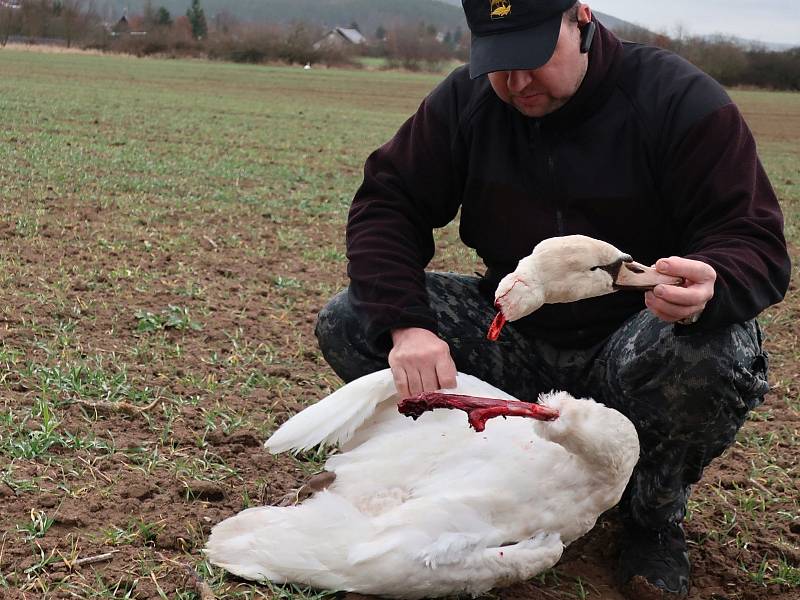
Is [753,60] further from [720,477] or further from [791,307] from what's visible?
[720,477]

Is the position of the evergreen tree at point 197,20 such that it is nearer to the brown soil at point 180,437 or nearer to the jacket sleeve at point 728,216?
the brown soil at point 180,437

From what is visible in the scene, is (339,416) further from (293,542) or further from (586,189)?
(586,189)

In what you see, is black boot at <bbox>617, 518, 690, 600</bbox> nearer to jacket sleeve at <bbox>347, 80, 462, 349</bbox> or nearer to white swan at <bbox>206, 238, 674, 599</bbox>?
white swan at <bbox>206, 238, 674, 599</bbox>

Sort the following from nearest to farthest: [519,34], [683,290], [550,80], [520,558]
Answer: [683,290]
[520,558]
[519,34]
[550,80]

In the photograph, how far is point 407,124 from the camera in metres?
3.73

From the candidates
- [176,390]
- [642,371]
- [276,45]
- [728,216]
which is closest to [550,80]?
[728,216]

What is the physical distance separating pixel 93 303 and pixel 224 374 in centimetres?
135

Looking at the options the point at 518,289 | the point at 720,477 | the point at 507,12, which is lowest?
the point at 720,477

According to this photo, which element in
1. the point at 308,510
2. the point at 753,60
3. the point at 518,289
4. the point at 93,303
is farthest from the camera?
the point at 753,60

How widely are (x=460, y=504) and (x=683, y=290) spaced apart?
2.96 ft

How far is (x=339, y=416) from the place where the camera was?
10.7 ft

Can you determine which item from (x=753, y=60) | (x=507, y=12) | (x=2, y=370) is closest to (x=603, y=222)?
(x=507, y=12)

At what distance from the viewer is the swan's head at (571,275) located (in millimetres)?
2602

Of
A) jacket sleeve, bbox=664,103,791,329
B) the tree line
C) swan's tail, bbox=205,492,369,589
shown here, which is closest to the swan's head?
jacket sleeve, bbox=664,103,791,329
